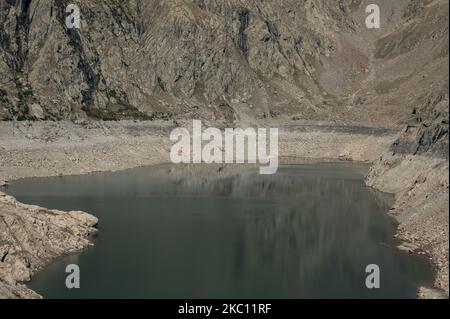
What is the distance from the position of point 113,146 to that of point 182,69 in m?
69.9

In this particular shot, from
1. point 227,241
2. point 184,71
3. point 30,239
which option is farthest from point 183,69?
point 30,239

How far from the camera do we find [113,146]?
10600 centimetres

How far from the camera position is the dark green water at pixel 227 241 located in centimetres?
3341

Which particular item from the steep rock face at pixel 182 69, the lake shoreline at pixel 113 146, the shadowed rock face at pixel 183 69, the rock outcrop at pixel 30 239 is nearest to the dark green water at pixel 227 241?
the rock outcrop at pixel 30 239

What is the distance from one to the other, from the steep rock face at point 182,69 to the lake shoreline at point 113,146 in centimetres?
1752

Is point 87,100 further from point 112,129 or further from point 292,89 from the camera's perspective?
point 292,89

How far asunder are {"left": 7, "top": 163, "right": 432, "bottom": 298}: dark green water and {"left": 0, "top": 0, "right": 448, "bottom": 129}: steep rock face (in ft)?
197

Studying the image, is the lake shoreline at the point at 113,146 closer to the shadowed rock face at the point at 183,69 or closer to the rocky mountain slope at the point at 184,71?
the rocky mountain slope at the point at 184,71

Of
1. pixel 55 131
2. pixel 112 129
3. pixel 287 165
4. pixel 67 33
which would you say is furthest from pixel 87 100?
pixel 287 165

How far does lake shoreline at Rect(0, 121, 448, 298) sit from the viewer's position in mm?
84562

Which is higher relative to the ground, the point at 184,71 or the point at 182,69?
the point at 182,69

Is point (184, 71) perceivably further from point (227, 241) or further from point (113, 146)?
point (227, 241)

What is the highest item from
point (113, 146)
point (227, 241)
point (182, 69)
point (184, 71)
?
point (182, 69)
